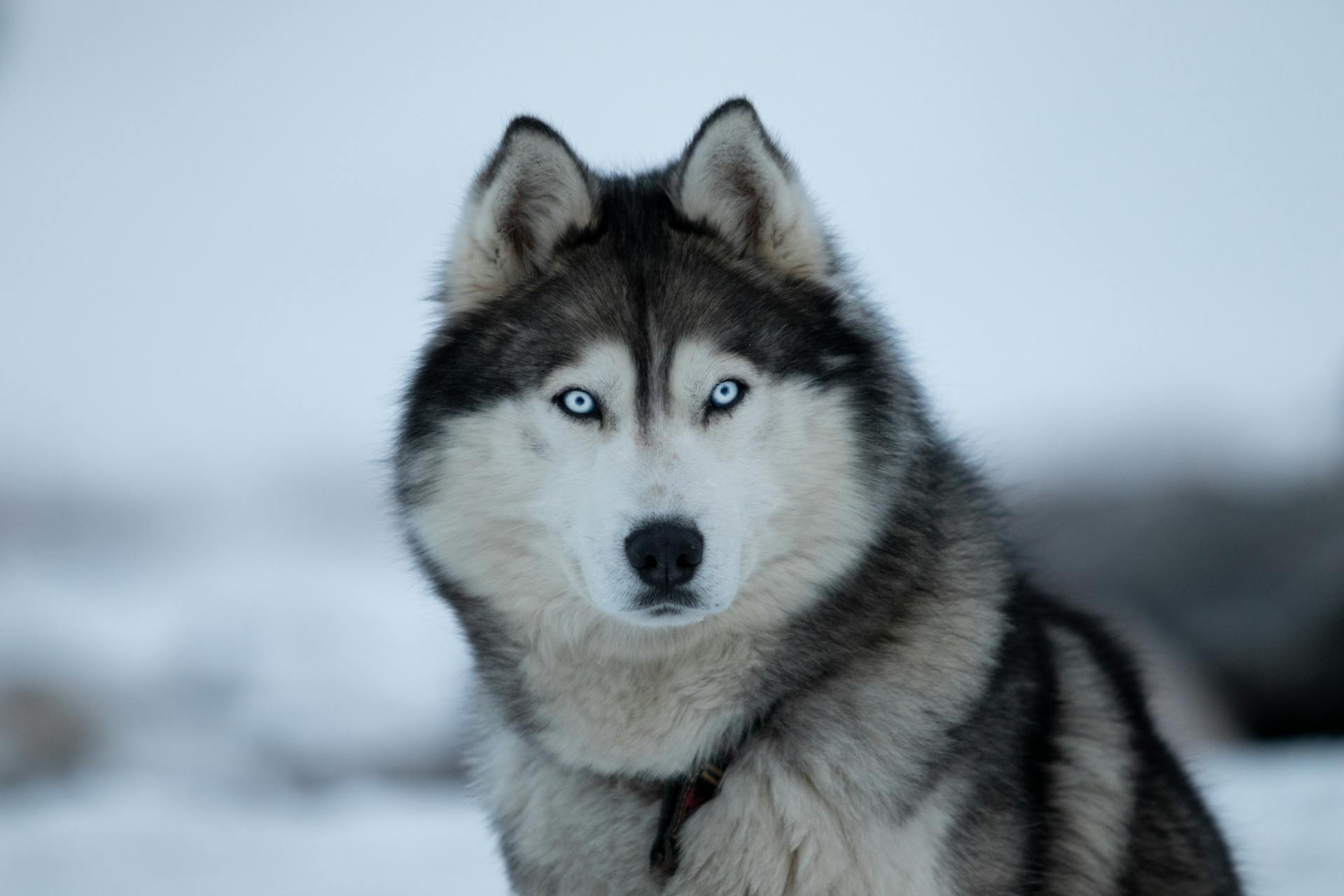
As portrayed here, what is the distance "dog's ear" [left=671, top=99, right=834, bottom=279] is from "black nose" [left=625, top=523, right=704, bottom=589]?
0.84m

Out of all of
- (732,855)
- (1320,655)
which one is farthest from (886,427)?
(1320,655)

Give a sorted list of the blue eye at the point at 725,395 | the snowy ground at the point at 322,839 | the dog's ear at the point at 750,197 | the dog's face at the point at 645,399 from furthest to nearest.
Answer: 1. the snowy ground at the point at 322,839
2. the dog's ear at the point at 750,197
3. the blue eye at the point at 725,395
4. the dog's face at the point at 645,399

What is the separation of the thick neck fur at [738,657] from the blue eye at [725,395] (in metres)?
0.42

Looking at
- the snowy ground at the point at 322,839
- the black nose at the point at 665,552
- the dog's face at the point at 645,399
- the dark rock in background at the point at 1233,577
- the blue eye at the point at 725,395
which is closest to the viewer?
the black nose at the point at 665,552

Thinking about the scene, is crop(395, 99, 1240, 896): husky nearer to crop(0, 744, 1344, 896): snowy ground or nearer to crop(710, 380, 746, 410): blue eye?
crop(710, 380, 746, 410): blue eye

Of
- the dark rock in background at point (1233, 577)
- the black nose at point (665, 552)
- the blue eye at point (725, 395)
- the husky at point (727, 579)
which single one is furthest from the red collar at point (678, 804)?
the dark rock in background at point (1233, 577)

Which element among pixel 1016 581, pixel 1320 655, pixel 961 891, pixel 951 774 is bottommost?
pixel 1320 655

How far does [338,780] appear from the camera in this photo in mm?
8266

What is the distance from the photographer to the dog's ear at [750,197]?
2.57 m

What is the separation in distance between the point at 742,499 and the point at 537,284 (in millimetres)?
798

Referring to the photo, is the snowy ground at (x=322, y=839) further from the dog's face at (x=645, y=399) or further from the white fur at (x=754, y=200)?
the white fur at (x=754, y=200)

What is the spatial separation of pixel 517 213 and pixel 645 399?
0.67 m

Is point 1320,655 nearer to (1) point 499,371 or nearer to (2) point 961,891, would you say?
(2) point 961,891

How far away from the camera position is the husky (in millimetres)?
2316
